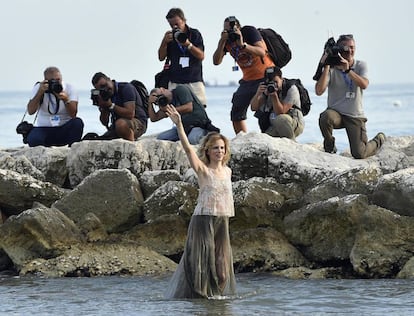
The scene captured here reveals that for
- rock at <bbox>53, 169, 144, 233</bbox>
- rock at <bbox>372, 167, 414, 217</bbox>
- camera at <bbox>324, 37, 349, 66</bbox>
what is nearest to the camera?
rock at <bbox>372, 167, 414, 217</bbox>

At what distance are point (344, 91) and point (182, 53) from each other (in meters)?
2.03

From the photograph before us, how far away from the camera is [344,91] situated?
1717cm

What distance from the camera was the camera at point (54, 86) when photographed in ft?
57.7

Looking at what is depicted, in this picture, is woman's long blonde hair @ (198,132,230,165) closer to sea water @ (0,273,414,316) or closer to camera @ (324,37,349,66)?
sea water @ (0,273,414,316)

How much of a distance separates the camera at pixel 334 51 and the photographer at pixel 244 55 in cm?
105

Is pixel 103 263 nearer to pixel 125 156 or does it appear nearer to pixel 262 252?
pixel 262 252

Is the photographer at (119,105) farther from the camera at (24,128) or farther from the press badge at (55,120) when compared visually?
the camera at (24,128)

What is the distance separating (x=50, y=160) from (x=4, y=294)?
3.15 meters

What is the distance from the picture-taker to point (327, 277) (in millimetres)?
15078

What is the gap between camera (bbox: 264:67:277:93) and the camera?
55.8 ft

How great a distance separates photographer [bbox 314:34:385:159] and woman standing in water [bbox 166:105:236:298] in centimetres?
355

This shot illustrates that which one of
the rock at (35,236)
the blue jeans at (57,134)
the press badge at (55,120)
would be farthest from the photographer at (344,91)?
the rock at (35,236)

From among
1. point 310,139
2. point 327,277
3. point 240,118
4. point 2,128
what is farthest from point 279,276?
point 2,128

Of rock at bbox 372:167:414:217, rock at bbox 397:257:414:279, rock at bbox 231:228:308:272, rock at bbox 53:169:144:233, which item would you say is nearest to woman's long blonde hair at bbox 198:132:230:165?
rock at bbox 231:228:308:272
